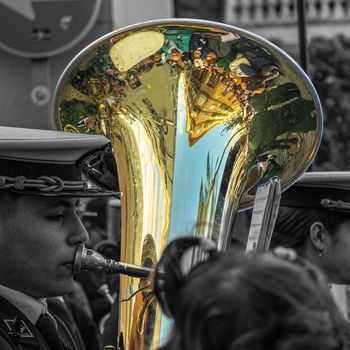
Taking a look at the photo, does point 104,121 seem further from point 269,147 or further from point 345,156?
point 345,156

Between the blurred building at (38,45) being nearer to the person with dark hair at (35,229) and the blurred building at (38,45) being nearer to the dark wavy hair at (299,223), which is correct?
the dark wavy hair at (299,223)

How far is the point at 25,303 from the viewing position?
283 centimetres

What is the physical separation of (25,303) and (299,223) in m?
1.43

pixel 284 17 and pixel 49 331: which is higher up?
pixel 284 17

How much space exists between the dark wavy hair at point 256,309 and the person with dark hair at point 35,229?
40.1 inches

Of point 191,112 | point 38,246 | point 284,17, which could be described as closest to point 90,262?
point 38,246

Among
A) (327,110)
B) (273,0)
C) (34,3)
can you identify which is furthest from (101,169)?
(273,0)

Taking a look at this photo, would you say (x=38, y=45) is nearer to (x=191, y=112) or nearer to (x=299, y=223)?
(x=299, y=223)

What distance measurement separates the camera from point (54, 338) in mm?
2844

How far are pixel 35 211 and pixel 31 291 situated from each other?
7.6 inches

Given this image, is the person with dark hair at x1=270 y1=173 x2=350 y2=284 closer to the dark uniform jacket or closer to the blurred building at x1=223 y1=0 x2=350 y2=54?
the dark uniform jacket

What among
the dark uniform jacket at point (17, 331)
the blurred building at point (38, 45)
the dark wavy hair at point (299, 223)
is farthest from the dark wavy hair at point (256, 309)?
the blurred building at point (38, 45)

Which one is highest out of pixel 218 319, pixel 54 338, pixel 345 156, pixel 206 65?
pixel 206 65

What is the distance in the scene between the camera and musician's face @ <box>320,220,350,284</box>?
3.85 m
